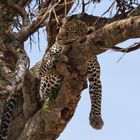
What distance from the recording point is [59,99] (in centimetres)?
Answer: 706

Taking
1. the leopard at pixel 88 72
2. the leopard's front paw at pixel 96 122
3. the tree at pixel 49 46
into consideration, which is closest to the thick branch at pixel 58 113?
the tree at pixel 49 46

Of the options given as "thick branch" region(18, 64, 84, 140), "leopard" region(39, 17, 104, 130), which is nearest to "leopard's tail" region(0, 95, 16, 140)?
"leopard" region(39, 17, 104, 130)

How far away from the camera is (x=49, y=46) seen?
29.0 feet

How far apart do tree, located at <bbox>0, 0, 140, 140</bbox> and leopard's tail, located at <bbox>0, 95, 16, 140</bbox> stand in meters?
0.08

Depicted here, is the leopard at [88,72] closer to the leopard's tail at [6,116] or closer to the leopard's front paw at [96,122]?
the leopard's front paw at [96,122]

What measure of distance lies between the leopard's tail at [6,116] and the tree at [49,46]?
0.08 metres

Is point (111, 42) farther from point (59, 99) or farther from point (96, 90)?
point (96, 90)

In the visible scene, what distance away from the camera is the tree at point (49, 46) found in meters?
5.87

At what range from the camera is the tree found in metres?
5.87

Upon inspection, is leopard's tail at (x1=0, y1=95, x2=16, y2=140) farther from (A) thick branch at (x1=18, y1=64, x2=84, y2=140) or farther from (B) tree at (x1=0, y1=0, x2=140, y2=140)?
(A) thick branch at (x1=18, y1=64, x2=84, y2=140)

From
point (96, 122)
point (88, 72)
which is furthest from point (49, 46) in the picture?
point (96, 122)

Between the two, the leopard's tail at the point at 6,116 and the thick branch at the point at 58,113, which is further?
the leopard's tail at the point at 6,116

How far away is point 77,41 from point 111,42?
2.12ft

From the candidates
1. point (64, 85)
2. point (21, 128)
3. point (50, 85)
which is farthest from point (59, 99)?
point (21, 128)
